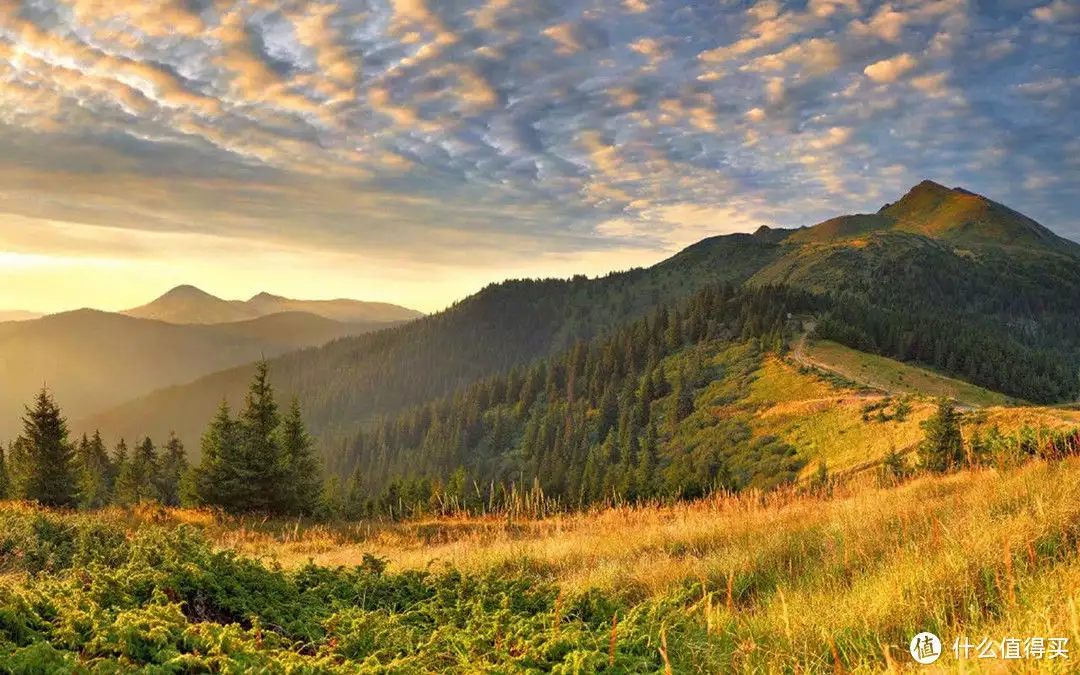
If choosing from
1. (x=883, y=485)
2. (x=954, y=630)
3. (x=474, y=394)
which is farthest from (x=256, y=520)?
(x=474, y=394)

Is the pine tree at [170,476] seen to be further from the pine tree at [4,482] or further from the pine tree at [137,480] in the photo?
the pine tree at [4,482]

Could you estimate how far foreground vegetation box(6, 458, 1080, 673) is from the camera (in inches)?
152

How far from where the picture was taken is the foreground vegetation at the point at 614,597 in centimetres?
386

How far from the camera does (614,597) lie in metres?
5.81

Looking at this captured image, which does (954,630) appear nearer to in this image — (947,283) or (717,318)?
(717,318)

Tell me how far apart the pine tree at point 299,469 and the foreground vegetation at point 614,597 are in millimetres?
20278

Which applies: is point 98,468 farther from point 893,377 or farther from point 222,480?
point 893,377

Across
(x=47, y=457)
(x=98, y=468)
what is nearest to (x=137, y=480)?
(x=98, y=468)

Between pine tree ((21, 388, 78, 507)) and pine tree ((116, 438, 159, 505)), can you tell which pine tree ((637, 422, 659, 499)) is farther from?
pine tree ((116, 438, 159, 505))

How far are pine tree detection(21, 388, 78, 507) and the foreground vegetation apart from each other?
41105mm

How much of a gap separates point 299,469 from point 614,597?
2970cm

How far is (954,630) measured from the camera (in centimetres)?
419

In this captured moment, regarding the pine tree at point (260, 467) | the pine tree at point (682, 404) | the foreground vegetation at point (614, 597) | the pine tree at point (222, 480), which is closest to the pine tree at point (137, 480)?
the pine tree at point (260, 467)

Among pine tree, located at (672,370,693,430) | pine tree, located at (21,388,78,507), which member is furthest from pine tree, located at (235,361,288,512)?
pine tree, located at (672,370,693,430)
